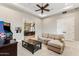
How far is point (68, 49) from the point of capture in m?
1.65

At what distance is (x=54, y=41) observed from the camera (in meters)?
1.69

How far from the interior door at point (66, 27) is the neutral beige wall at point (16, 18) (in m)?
0.43

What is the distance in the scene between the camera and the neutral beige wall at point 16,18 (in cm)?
138

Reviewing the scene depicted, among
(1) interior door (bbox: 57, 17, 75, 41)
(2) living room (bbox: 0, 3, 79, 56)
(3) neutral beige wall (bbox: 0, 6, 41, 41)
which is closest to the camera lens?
(3) neutral beige wall (bbox: 0, 6, 41, 41)

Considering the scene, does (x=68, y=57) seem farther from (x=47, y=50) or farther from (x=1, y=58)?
(x=1, y=58)

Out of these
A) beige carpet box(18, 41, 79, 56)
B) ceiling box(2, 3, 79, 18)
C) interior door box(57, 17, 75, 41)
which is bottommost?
beige carpet box(18, 41, 79, 56)

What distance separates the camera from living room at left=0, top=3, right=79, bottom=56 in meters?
1.49

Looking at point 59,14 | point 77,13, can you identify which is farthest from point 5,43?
point 77,13

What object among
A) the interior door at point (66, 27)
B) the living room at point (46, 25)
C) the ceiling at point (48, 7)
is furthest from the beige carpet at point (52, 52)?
the ceiling at point (48, 7)

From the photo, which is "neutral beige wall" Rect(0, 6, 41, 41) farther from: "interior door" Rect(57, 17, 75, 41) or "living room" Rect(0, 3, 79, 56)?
"interior door" Rect(57, 17, 75, 41)

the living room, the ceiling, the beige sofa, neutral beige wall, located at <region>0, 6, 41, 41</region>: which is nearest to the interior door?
the living room

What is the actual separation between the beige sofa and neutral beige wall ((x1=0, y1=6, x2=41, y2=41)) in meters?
0.17

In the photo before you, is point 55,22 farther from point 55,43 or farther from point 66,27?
point 55,43

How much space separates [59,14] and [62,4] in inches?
7.5
